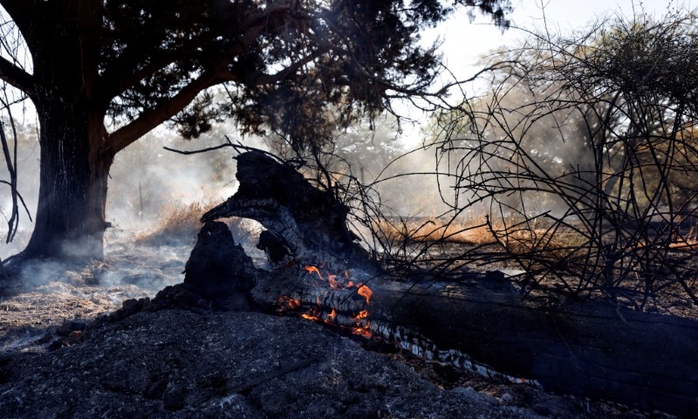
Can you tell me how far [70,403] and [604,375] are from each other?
2310mm

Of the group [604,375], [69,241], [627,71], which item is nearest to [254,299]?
[604,375]

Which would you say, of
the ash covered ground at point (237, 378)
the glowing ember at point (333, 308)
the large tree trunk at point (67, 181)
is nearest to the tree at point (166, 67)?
the large tree trunk at point (67, 181)

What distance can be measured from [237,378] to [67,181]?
4.79m

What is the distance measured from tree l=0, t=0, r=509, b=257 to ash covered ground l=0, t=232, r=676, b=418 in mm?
2627

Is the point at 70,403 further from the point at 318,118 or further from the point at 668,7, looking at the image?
the point at 318,118

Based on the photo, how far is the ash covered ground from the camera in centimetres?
181

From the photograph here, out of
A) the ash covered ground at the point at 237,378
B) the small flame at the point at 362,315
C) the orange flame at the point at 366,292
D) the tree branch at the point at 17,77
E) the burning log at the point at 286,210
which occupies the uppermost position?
the tree branch at the point at 17,77

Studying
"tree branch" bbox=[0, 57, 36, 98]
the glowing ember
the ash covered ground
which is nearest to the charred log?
the ash covered ground

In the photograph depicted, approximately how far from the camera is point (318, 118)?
22.5ft

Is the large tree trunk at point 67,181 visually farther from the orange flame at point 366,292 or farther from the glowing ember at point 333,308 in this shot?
the orange flame at point 366,292

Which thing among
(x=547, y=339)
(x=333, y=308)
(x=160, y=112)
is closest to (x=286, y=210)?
(x=333, y=308)

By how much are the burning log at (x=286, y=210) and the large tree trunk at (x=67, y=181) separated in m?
3.08

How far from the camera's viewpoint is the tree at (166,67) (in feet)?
16.2

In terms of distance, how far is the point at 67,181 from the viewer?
5.51 meters
